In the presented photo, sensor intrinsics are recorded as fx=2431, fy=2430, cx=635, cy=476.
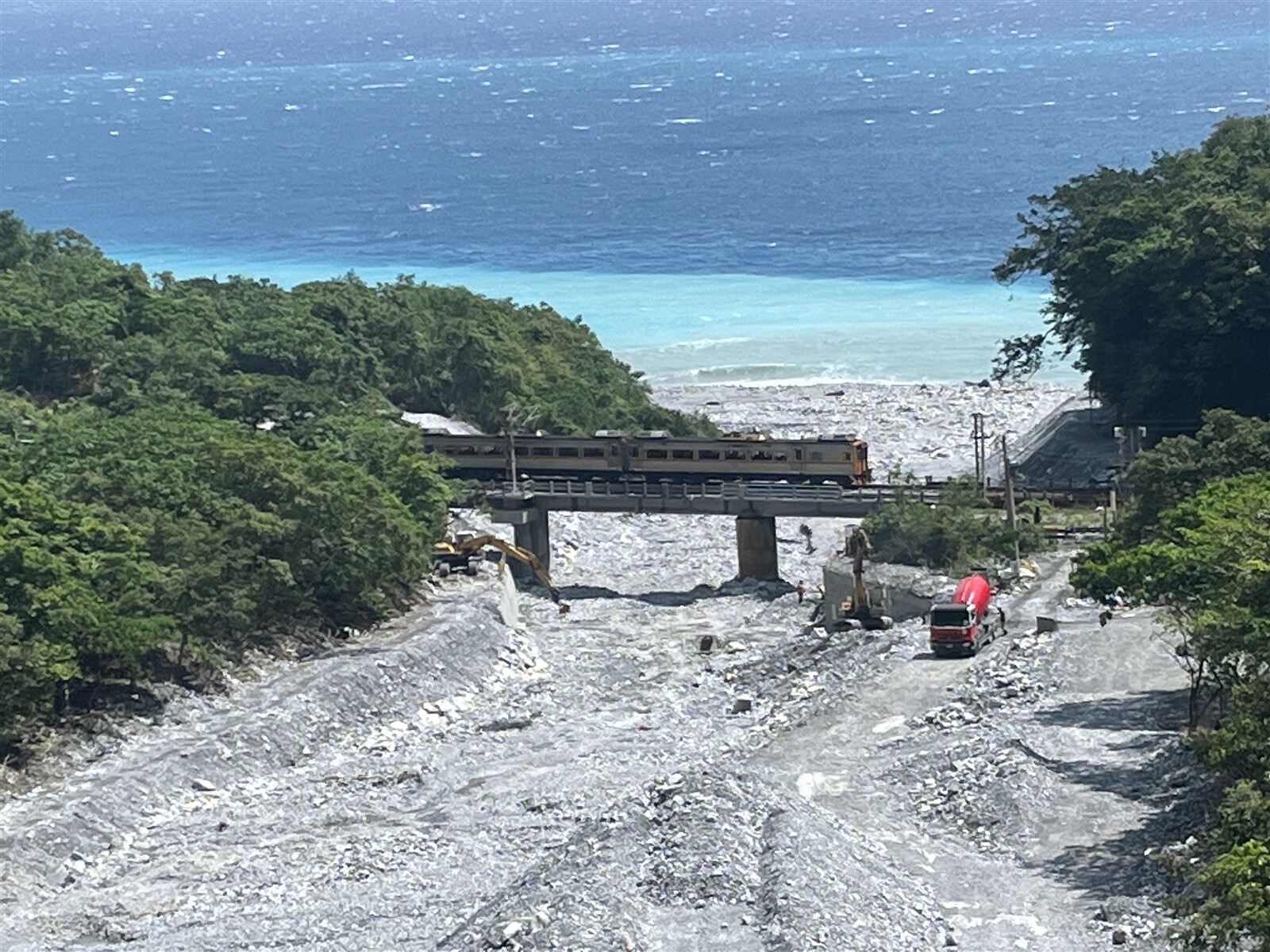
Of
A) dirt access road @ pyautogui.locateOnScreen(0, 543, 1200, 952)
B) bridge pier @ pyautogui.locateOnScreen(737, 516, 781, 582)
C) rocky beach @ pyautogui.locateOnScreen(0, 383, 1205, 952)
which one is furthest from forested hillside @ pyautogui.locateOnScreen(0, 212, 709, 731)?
bridge pier @ pyautogui.locateOnScreen(737, 516, 781, 582)

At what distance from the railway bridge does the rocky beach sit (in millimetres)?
4527

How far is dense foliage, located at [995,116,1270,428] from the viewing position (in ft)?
244

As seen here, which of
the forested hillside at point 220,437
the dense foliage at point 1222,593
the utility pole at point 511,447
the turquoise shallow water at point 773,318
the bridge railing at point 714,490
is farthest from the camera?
the turquoise shallow water at point 773,318

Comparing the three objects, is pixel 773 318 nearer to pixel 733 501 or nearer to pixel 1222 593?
pixel 733 501

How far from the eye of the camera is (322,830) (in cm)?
4728

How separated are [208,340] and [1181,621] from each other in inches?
1911

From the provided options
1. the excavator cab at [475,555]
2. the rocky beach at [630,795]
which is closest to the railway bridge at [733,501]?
the excavator cab at [475,555]

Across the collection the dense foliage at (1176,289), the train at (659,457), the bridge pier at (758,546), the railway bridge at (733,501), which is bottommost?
the bridge pier at (758,546)

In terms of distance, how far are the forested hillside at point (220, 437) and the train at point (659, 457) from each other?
13.9ft

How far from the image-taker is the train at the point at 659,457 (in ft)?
254

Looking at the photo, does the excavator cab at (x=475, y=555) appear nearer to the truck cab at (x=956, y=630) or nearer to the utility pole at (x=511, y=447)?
the utility pole at (x=511, y=447)

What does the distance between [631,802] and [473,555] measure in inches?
1198

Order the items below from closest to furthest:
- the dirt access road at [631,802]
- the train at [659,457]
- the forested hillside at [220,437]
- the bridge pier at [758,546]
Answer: the dirt access road at [631,802]
the forested hillside at [220,437]
the bridge pier at [758,546]
the train at [659,457]

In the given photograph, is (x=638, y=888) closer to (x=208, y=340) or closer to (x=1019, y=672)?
(x=1019, y=672)
